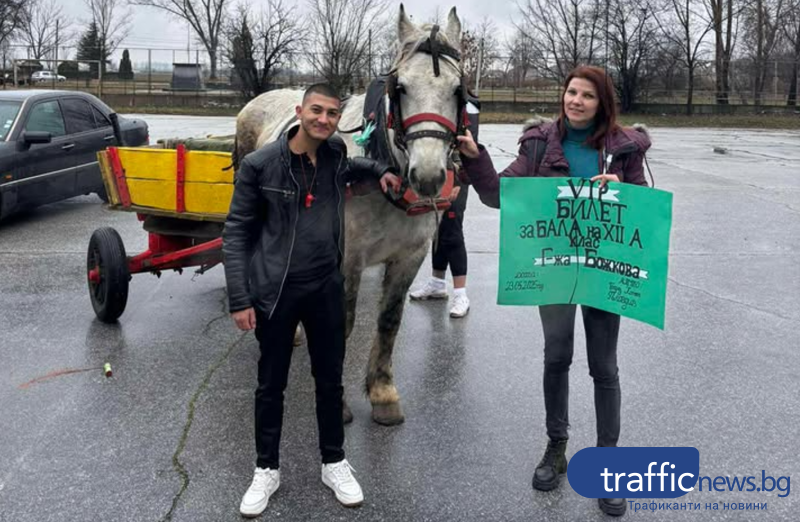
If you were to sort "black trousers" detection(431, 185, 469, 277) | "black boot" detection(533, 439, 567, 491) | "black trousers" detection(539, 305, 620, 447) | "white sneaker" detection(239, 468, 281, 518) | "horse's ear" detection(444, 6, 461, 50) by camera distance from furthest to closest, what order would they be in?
"black trousers" detection(431, 185, 469, 277) < "horse's ear" detection(444, 6, 461, 50) < "black boot" detection(533, 439, 567, 491) < "black trousers" detection(539, 305, 620, 447) < "white sneaker" detection(239, 468, 281, 518)

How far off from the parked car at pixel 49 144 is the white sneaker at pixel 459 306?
608 centimetres

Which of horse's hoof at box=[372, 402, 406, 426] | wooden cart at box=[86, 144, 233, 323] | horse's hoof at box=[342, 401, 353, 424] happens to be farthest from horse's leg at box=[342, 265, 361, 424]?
wooden cart at box=[86, 144, 233, 323]

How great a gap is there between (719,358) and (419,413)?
2.35 metres

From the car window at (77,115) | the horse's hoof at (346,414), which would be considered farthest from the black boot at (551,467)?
the car window at (77,115)

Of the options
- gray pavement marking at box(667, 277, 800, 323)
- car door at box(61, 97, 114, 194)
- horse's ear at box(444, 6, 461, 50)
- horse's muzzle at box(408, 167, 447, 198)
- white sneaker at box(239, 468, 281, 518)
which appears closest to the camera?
horse's muzzle at box(408, 167, 447, 198)

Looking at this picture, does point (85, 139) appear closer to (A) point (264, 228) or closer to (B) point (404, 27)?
(B) point (404, 27)

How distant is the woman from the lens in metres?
3.20

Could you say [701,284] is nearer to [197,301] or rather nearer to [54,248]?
[197,301]

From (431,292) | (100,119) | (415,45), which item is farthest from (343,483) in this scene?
(100,119)

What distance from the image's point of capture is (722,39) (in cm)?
4284

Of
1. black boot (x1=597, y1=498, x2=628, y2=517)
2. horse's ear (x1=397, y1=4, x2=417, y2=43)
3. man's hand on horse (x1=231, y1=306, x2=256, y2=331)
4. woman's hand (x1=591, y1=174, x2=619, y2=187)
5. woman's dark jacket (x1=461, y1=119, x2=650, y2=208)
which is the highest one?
horse's ear (x1=397, y1=4, x2=417, y2=43)

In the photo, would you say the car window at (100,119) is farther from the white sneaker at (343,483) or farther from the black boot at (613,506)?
the black boot at (613,506)

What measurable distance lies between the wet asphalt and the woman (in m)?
0.34

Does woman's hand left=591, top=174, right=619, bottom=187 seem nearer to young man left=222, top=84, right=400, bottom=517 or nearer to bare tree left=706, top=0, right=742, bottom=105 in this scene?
young man left=222, top=84, right=400, bottom=517
